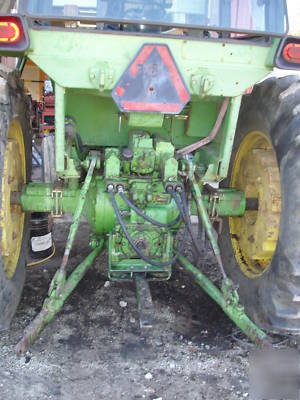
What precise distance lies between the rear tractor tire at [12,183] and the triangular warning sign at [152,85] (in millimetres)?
660

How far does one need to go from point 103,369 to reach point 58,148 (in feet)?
4.04

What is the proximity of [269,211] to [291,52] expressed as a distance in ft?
3.01

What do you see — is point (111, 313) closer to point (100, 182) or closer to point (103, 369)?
point (103, 369)

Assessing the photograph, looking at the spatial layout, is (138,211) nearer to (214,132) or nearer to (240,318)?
(214,132)

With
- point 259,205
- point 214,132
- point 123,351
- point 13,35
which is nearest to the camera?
point 13,35

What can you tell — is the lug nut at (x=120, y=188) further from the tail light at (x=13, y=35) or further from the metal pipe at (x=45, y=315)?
the tail light at (x=13, y=35)

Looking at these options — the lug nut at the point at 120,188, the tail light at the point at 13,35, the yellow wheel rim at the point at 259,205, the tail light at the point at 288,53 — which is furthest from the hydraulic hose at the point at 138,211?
the tail light at the point at 288,53

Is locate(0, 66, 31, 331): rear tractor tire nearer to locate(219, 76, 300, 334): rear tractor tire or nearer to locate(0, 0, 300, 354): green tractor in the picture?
locate(0, 0, 300, 354): green tractor

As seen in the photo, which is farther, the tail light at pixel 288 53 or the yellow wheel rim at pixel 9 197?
the yellow wheel rim at pixel 9 197

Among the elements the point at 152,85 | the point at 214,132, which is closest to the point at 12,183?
the point at 152,85

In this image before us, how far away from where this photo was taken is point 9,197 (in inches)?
109

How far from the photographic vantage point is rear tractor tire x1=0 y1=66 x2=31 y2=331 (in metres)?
2.43

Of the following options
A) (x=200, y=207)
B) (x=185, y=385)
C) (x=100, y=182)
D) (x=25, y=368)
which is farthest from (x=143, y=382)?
(x=100, y=182)

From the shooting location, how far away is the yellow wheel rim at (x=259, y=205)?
106 inches
